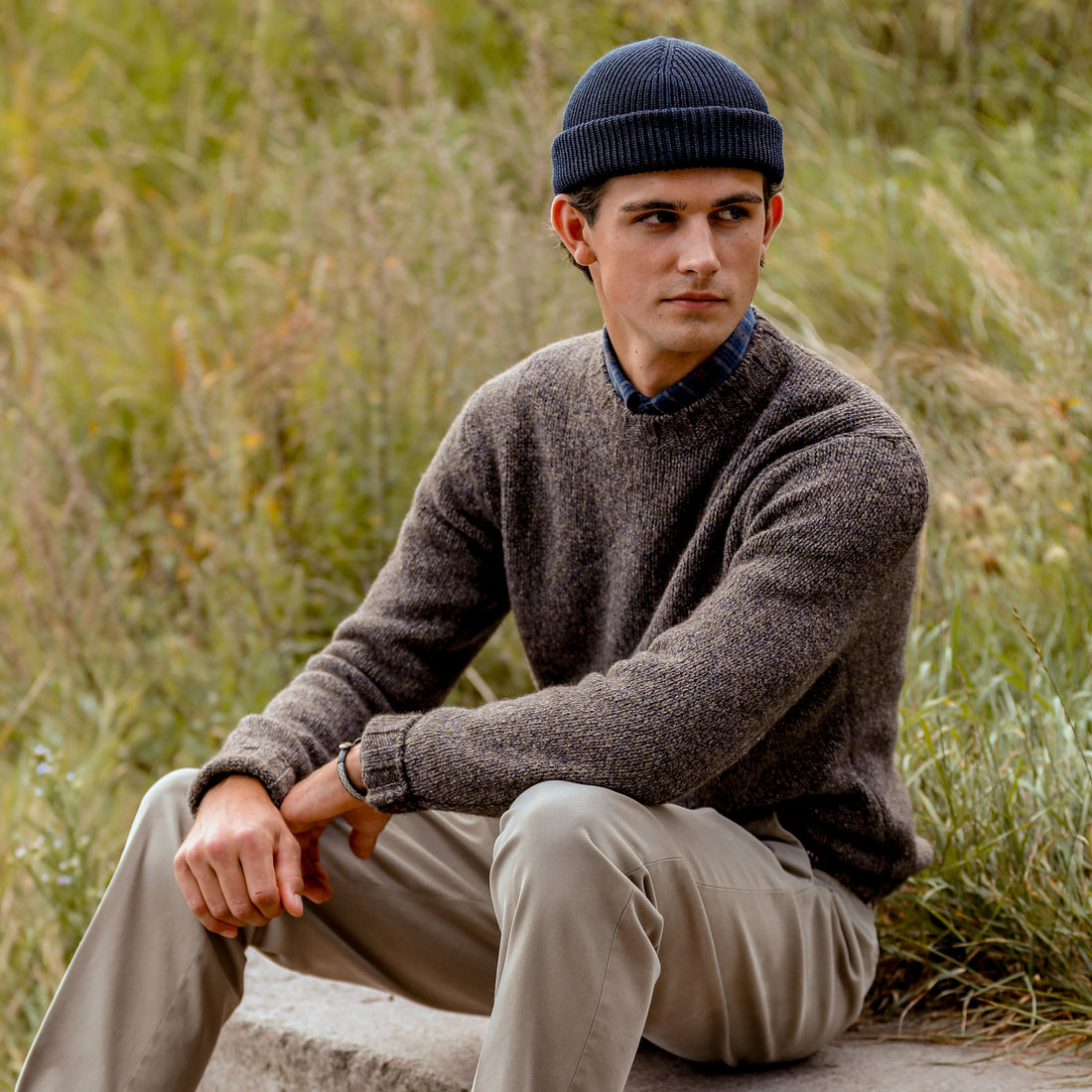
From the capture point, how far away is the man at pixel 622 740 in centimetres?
187

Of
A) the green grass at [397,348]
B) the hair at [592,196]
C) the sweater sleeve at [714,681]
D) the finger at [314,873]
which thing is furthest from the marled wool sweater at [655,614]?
the green grass at [397,348]

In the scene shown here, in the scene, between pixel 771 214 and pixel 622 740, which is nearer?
pixel 622 740

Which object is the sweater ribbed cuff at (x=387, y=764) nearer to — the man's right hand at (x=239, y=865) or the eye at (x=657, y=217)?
the man's right hand at (x=239, y=865)

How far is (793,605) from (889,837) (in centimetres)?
53

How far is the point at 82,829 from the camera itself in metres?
3.21

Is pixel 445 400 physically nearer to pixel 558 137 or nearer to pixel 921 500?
pixel 558 137

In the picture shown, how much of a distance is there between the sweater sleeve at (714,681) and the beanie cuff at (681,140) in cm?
46

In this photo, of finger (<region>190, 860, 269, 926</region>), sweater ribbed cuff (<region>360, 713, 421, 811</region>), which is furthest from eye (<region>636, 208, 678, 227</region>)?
finger (<region>190, 860, 269, 926</region>)

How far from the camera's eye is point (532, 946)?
1.73 metres

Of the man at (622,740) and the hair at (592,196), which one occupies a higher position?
the hair at (592,196)

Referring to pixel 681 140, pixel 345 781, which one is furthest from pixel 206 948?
pixel 681 140

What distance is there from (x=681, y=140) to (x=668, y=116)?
1.5 inches

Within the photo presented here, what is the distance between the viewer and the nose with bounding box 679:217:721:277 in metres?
2.10

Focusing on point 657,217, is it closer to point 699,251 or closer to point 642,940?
point 699,251
